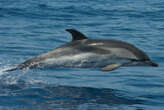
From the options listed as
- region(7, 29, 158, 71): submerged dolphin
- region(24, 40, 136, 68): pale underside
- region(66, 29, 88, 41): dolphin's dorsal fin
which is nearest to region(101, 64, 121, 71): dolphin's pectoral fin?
region(7, 29, 158, 71): submerged dolphin

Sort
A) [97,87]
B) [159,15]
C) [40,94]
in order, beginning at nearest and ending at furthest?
1. [40,94]
2. [97,87]
3. [159,15]

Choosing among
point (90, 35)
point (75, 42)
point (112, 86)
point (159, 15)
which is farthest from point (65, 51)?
point (159, 15)

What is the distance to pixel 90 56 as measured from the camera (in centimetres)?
884

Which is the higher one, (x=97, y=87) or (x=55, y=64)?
(x=55, y=64)

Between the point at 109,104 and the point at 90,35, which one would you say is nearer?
the point at 109,104

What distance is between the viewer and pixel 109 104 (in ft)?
27.9

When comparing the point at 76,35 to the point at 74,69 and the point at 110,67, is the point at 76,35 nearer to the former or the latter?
the point at 110,67

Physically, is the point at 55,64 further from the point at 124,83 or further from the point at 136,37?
the point at 136,37

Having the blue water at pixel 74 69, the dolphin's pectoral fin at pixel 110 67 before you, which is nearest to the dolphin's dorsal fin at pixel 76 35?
the dolphin's pectoral fin at pixel 110 67

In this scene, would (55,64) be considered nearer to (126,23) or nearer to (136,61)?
(136,61)

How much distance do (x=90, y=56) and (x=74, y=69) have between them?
2934 mm

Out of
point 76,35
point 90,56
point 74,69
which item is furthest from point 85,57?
point 74,69

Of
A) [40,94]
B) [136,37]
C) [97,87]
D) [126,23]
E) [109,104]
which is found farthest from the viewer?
[126,23]

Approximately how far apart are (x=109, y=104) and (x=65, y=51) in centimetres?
138
